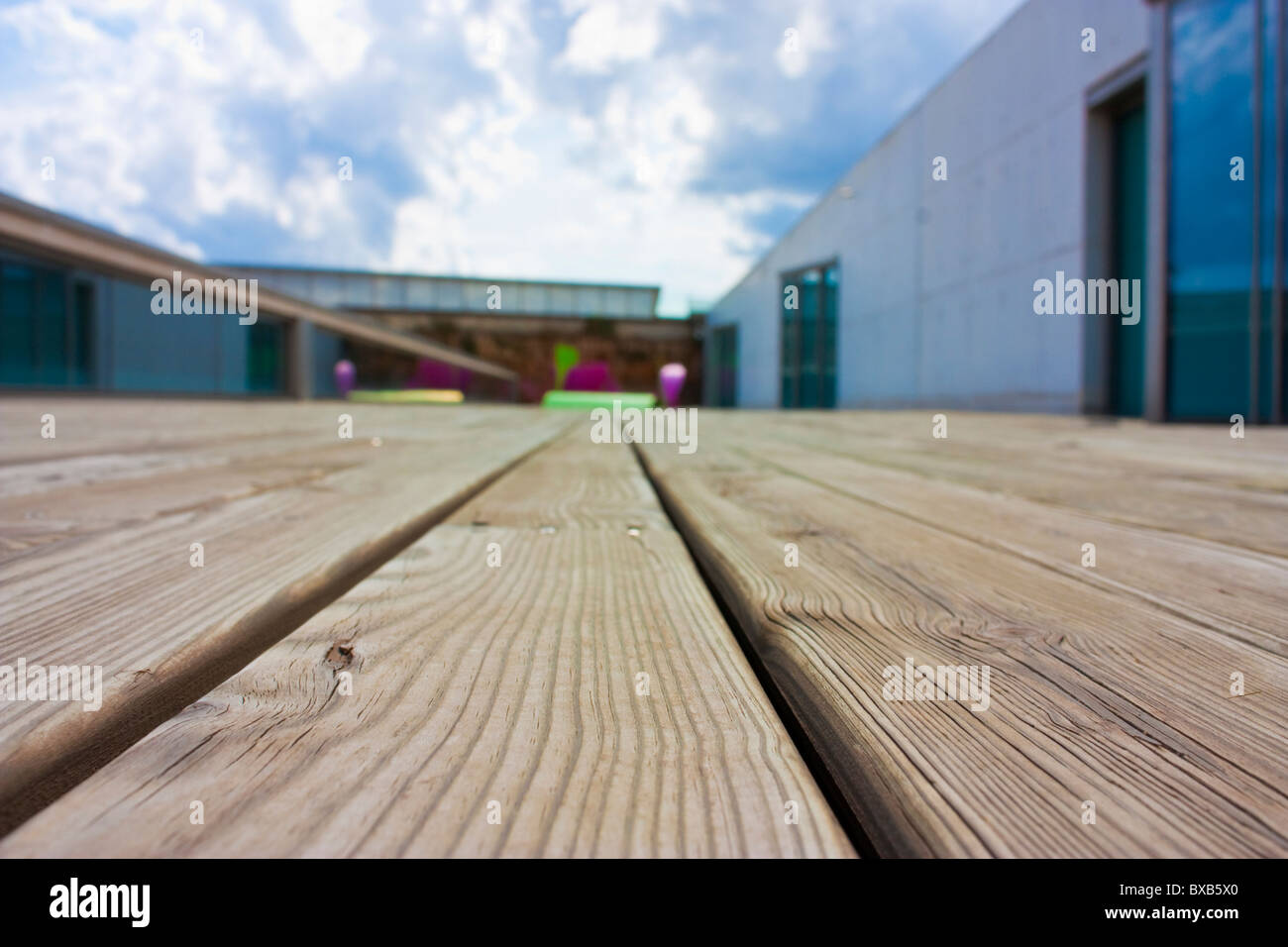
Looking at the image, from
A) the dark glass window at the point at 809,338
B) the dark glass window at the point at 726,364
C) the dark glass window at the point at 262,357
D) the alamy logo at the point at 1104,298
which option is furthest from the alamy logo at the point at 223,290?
the dark glass window at the point at 726,364

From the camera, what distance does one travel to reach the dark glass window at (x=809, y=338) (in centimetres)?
1653

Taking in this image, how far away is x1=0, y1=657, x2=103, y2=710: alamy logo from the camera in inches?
16.9

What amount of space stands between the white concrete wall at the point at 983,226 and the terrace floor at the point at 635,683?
8.52 metres

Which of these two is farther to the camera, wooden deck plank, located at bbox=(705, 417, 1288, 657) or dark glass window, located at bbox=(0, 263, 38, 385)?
dark glass window, located at bbox=(0, 263, 38, 385)

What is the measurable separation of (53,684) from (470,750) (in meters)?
0.27

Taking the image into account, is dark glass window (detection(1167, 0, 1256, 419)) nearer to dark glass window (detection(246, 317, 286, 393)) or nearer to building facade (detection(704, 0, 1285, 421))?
building facade (detection(704, 0, 1285, 421))

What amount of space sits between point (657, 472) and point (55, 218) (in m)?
5.06

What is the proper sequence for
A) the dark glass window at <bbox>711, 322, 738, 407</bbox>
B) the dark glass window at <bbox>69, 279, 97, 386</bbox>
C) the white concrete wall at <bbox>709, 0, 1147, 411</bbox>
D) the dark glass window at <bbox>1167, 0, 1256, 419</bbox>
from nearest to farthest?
the dark glass window at <bbox>1167, 0, 1256, 419</bbox> → the white concrete wall at <bbox>709, 0, 1147, 411</bbox> → the dark glass window at <bbox>69, 279, 97, 386</bbox> → the dark glass window at <bbox>711, 322, 738, 407</bbox>

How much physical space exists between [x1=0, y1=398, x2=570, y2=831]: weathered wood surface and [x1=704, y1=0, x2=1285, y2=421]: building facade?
668 centimetres

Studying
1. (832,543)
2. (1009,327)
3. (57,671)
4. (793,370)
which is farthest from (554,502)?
(793,370)

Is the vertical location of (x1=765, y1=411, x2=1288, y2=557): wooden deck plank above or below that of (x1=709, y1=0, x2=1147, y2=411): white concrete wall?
below

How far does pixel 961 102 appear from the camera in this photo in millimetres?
10578

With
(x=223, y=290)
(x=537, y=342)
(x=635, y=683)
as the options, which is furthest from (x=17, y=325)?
(x=537, y=342)
